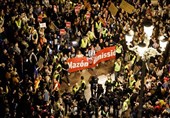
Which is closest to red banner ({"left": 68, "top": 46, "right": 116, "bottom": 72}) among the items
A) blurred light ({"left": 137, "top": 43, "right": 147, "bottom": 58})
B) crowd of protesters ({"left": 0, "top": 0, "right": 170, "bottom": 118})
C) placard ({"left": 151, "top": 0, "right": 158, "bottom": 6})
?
crowd of protesters ({"left": 0, "top": 0, "right": 170, "bottom": 118})

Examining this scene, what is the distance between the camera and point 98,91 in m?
19.1

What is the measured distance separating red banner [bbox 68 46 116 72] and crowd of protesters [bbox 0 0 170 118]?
0.29 m

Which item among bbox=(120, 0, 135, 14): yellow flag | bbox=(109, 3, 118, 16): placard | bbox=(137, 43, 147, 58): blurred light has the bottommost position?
bbox=(137, 43, 147, 58): blurred light

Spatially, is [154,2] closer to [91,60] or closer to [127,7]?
[127,7]

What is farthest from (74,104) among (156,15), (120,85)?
(156,15)

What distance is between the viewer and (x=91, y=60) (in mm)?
22500

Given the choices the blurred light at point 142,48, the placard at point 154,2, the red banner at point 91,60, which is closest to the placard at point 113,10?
the placard at point 154,2

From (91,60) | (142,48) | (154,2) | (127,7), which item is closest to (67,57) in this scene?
(91,60)

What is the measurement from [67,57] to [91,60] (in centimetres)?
176

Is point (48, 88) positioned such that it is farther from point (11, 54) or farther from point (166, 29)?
point (166, 29)

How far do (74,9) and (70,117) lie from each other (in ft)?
28.3

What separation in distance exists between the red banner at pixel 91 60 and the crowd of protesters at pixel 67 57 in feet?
0.94

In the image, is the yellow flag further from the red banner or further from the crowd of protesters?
the red banner

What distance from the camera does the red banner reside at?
21.7 m
